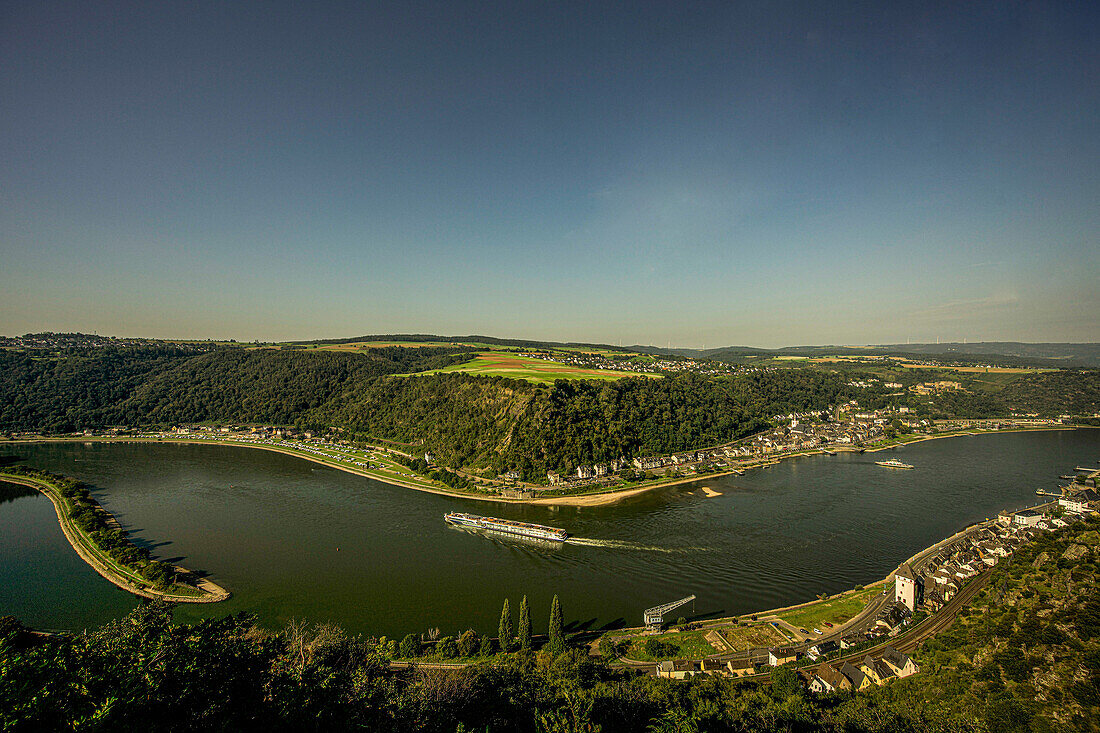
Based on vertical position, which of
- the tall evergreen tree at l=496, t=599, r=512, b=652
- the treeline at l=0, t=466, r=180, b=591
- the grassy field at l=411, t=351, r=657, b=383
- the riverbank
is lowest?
the riverbank

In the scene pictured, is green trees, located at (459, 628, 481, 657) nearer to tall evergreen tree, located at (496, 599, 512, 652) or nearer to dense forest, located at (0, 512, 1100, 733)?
tall evergreen tree, located at (496, 599, 512, 652)

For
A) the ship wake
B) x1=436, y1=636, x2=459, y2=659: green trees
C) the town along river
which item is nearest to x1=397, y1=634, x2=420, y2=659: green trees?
x1=436, y1=636, x2=459, y2=659: green trees

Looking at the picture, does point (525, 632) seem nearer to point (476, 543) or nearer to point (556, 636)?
point (556, 636)

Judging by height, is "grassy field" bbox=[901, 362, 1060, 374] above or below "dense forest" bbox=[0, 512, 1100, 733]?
above

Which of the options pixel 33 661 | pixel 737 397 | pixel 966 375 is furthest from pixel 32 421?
pixel 966 375

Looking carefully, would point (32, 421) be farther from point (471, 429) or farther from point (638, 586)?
point (638, 586)

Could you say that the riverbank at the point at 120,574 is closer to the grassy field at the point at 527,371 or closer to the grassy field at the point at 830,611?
the grassy field at the point at 830,611

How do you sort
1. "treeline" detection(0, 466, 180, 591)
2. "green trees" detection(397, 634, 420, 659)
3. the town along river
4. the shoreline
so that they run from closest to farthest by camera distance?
"green trees" detection(397, 634, 420, 659), the town along river, "treeline" detection(0, 466, 180, 591), the shoreline

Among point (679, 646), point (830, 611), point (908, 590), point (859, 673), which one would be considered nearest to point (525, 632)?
point (679, 646)
